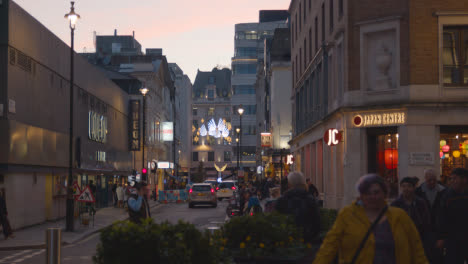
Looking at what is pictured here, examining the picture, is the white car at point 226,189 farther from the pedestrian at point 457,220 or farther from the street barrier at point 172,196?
the pedestrian at point 457,220

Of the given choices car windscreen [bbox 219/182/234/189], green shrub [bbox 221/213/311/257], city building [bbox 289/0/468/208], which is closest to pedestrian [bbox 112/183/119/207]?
car windscreen [bbox 219/182/234/189]

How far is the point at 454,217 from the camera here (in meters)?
9.22

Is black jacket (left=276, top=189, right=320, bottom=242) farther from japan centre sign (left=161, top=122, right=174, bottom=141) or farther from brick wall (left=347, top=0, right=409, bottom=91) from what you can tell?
japan centre sign (left=161, top=122, right=174, bottom=141)

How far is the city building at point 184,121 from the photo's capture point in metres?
124

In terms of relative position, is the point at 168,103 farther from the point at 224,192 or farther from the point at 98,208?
the point at 98,208

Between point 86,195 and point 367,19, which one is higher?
point 367,19

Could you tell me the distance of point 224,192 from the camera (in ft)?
194

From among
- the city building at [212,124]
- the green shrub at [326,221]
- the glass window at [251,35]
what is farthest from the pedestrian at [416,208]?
the city building at [212,124]

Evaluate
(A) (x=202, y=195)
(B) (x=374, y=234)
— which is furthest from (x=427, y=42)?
(A) (x=202, y=195)

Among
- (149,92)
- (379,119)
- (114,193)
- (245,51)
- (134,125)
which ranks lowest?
(114,193)

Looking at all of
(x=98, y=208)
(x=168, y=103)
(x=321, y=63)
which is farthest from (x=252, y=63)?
(x=321, y=63)

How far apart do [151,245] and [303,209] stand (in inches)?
91.1

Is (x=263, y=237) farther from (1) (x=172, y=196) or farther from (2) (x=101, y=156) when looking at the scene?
(1) (x=172, y=196)

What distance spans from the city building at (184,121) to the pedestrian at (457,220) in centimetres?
10919
